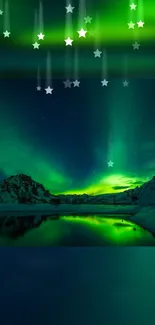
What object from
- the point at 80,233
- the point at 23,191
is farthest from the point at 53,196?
the point at 80,233

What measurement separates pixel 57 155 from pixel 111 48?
1.10m

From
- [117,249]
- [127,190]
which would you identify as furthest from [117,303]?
[127,190]

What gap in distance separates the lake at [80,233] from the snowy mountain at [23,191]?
179 mm

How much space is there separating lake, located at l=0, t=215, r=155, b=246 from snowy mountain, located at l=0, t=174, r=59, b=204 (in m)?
0.18

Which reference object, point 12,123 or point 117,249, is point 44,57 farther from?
point 117,249

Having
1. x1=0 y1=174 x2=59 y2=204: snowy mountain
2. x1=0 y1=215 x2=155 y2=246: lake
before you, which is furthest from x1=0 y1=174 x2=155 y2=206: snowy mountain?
x1=0 y1=215 x2=155 y2=246: lake

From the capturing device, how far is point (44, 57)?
13.6 ft

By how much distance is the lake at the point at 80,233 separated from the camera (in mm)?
4145

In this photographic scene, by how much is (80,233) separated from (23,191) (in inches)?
25.9

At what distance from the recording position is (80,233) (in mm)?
4180

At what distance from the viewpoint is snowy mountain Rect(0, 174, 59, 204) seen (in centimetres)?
418

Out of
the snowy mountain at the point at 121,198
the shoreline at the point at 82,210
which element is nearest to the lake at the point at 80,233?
the shoreline at the point at 82,210

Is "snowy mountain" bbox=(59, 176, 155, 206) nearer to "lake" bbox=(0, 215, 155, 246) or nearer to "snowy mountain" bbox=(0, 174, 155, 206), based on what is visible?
"snowy mountain" bbox=(0, 174, 155, 206)

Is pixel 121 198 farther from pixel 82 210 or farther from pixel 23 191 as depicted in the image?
pixel 23 191
